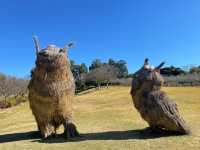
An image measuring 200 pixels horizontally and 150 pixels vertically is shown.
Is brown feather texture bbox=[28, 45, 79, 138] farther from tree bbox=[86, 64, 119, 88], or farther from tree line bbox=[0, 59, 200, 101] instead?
tree bbox=[86, 64, 119, 88]

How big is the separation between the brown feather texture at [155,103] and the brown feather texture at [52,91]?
286 cm

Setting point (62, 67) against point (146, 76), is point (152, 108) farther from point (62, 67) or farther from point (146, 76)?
point (62, 67)

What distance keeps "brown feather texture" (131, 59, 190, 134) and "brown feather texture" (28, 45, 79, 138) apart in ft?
9.38

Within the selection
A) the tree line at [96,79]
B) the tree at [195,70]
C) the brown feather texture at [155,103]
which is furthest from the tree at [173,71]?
the brown feather texture at [155,103]

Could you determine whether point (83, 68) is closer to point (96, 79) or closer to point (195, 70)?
point (96, 79)

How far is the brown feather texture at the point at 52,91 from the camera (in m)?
12.7

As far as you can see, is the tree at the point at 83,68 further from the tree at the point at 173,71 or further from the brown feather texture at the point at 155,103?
the brown feather texture at the point at 155,103

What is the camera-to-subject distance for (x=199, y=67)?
253 feet

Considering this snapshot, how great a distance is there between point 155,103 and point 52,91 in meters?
4.14

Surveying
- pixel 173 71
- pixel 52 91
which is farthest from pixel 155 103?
pixel 173 71

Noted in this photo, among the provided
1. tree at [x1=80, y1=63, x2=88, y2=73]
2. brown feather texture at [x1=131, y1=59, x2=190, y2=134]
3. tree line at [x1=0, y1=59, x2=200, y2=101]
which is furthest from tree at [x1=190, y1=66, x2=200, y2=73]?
brown feather texture at [x1=131, y1=59, x2=190, y2=134]

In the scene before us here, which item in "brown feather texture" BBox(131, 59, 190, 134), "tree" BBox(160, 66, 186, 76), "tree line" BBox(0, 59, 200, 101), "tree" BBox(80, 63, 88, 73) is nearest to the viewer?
"brown feather texture" BBox(131, 59, 190, 134)

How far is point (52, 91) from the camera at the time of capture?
12.7 m

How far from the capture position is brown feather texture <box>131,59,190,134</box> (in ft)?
40.1
